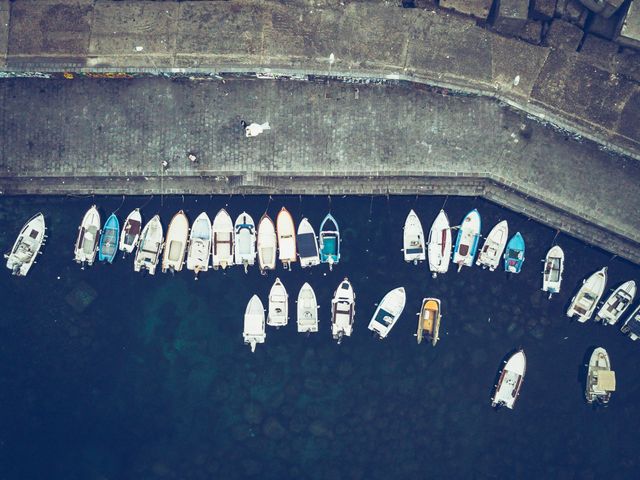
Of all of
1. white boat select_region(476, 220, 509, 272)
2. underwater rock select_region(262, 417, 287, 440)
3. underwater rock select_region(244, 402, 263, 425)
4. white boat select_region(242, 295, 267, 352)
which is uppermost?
white boat select_region(476, 220, 509, 272)

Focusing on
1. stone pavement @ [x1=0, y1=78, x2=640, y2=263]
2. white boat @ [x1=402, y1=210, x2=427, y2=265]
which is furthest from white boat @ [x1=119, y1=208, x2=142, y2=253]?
white boat @ [x1=402, y1=210, x2=427, y2=265]

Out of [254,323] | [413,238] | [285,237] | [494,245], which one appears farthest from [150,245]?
[494,245]

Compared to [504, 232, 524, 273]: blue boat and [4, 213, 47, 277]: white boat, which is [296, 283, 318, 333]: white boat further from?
[4, 213, 47, 277]: white boat

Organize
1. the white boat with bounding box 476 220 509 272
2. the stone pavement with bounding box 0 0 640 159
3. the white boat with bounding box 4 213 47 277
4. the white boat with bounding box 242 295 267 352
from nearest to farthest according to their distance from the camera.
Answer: the stone pavement with bounding box 0 0 640 159 → the white boat with bounding box 4 213 47 277 → the white boat with bounding box 242 295 267 352 → the white boat with bounding box 476 220 509 272

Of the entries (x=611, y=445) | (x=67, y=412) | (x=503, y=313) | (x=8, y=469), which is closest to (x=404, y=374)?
(x=503, y=313)

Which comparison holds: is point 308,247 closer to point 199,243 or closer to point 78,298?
point 199,243

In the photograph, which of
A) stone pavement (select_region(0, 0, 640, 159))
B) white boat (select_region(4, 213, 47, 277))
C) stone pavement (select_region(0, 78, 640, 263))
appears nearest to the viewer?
stone pavement (select_region(0, 0, 640, 159))

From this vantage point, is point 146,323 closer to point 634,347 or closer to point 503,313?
point 503,313
